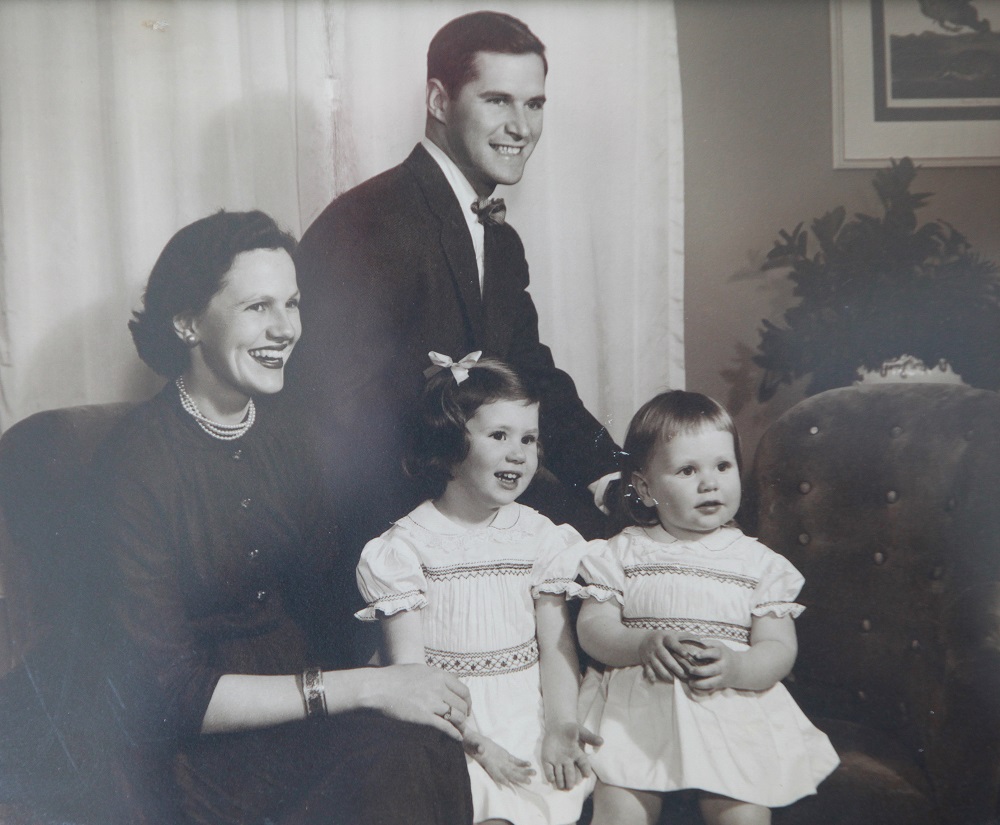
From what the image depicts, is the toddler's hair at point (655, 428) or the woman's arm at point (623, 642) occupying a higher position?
the toddler's hair at point (655, 428)

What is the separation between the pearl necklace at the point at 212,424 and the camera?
1265 mm

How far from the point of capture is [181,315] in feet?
4.26

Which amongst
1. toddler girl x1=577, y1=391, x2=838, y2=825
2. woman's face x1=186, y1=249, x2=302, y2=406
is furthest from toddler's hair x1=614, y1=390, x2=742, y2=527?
woman's face x1=186, y1=249, x2=302, y2=406

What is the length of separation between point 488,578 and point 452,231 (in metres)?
0.56

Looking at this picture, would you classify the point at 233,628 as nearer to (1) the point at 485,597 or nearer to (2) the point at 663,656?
(1) the point at 485,597

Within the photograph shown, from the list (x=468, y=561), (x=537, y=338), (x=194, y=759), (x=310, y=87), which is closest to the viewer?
(x=194, y=759)

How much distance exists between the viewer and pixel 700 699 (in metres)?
1.27

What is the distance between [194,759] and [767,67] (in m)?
1.41

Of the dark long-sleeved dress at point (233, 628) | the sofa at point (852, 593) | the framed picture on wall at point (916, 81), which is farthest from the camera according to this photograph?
the framed picture on wall at point (916, 81)

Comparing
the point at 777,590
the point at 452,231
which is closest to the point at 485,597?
the point at 777,590

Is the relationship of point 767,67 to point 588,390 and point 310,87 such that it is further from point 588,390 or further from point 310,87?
point 310,87

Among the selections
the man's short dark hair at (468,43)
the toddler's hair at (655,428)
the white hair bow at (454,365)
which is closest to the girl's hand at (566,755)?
the toddler's hair at (655,428)

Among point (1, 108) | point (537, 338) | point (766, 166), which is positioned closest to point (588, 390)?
point (537, 338)

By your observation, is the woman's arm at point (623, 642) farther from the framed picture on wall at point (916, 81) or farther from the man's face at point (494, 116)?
the framed picture on wall at point (916, 81)
